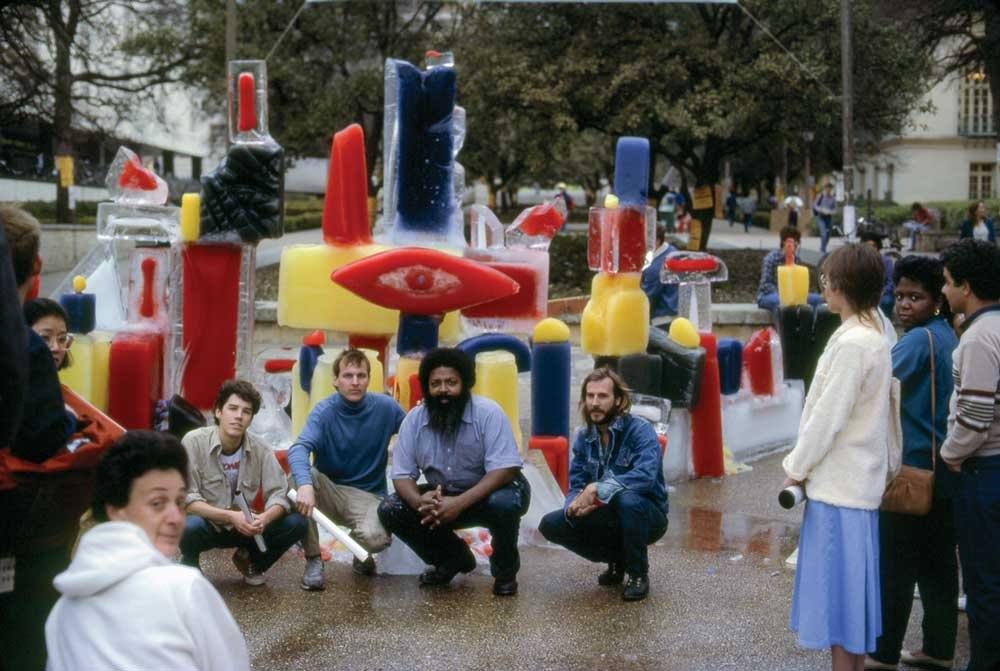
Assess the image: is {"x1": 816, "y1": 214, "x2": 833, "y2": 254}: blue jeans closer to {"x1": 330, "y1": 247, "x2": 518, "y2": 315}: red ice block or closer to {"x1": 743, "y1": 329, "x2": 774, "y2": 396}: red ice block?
{"x1": 743, "y1": 329, "x2": 774, "y2": 396}: red ice block

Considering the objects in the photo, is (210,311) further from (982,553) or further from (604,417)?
(982,553)

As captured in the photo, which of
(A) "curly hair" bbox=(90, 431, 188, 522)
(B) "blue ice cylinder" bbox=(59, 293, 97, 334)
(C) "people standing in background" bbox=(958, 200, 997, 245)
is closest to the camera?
(A) "curly hair" bbox=(90, 431, 188, 522)

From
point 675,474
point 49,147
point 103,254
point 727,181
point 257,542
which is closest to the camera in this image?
point 257,542

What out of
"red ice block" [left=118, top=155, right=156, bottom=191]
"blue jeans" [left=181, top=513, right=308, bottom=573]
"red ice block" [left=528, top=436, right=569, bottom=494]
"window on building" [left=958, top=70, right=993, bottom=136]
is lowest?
"blue jeans" [left=181, top=513, right=308, bottom=573]

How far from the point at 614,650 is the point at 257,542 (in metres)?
1.70

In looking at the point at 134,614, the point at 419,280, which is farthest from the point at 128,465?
the point at 419,280

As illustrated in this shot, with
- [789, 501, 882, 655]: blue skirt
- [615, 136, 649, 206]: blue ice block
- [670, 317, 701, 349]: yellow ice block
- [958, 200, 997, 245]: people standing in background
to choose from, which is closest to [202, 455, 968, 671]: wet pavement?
[789, 501, 882, 655]: blue skirt

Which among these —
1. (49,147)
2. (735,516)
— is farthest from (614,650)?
(49,147)

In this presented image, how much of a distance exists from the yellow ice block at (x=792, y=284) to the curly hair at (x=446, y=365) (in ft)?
14.4

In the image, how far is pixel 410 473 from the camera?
623 cm

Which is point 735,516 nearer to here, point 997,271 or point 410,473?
point 410,473

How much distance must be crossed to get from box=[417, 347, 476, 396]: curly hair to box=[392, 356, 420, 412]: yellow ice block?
1.07 meters

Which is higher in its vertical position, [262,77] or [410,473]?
[262,77]

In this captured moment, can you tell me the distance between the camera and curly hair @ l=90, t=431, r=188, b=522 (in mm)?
3053
